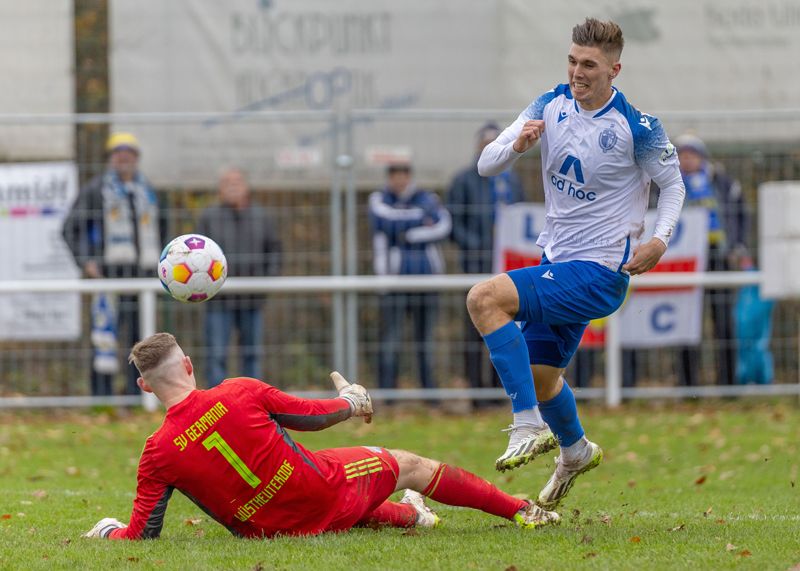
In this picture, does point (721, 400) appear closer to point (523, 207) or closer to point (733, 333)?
point (733, 333)

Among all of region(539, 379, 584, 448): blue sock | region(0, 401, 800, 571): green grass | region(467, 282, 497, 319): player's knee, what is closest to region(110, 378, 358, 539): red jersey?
→ region(0, 401, 800, 571): green grass

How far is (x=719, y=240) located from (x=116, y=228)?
603 cm

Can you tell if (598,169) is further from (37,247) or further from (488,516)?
(37,247)

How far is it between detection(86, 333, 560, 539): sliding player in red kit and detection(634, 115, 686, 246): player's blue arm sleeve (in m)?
1.73

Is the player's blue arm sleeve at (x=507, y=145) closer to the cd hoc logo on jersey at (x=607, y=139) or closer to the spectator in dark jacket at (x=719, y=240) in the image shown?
the cd hoc logo on jersey at (x=607, y=139)

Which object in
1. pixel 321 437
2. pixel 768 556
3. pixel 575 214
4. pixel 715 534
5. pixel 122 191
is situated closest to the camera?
pixel 768 556

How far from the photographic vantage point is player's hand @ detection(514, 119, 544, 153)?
7180 millimetres

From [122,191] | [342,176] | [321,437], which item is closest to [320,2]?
[342,176]

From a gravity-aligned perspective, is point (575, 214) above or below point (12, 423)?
above

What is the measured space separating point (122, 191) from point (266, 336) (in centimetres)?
201

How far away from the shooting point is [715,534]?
6984 mm

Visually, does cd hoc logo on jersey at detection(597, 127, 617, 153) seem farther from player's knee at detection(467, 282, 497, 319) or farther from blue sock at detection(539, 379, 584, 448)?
blue sock at detection(539, 379, 584, 448)

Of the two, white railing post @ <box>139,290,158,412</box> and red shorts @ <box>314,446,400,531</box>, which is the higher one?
white railing post @ <box>139,290,158,412</box>

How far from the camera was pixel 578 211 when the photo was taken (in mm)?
7551
